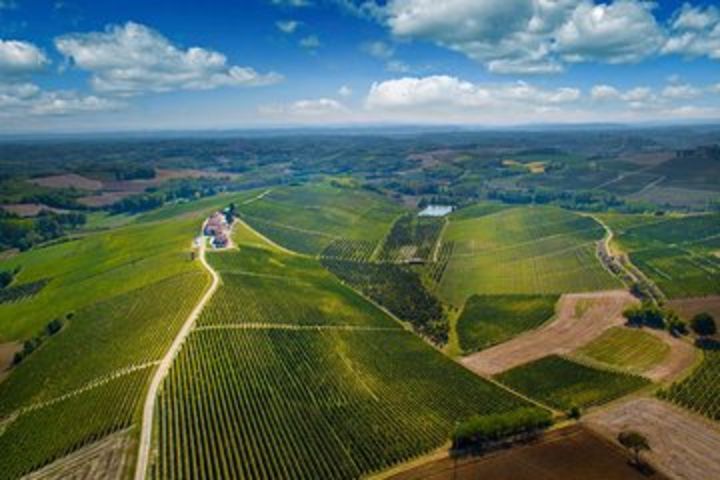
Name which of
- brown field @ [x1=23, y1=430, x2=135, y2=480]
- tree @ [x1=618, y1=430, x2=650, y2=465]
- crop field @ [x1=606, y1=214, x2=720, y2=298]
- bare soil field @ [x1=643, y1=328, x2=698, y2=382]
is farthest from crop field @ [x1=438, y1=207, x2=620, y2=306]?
brown field @ [x1=23, y1=430, x2=135, y2=480]

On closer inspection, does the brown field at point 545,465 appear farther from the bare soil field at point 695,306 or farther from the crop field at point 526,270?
the crop field at point 526,270

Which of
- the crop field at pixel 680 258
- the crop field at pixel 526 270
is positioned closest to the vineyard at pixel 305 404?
the crop field at pixel 526 270

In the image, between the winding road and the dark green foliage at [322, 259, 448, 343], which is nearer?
the winding road

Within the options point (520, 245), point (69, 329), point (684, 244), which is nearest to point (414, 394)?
→ point (69, 329)

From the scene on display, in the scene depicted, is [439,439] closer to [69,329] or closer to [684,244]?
[69,329]

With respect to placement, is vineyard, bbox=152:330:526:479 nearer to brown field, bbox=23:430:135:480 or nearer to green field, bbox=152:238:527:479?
green field, bbox=152:238:527:479

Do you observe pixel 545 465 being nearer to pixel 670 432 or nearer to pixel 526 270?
pixel 670 432
